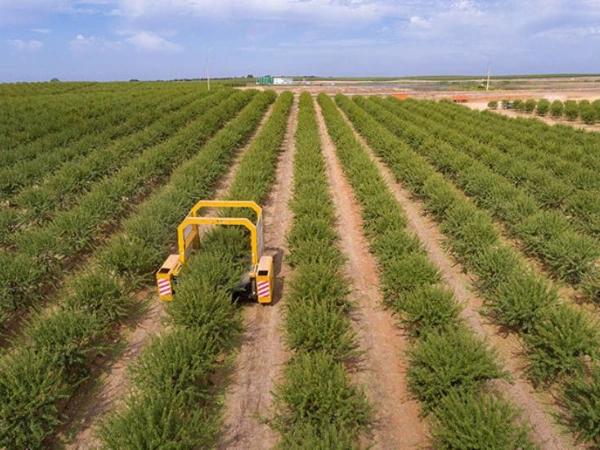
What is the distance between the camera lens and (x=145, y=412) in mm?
3791

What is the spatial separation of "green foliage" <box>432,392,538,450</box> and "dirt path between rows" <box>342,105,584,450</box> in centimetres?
24

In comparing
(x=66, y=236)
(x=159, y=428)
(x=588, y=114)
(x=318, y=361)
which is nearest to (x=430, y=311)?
(x=318, y=361)

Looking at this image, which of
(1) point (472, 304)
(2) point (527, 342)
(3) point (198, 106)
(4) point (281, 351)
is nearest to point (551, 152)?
(1) point (472, 304)

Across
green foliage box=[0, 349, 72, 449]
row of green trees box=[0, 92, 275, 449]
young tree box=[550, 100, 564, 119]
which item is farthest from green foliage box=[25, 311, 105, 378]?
young tree box=[550, 100, 564, 119]

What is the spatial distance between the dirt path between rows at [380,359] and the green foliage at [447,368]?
0.84 feet

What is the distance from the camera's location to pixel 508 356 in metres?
5.43

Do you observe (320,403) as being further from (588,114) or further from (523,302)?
(588,114)

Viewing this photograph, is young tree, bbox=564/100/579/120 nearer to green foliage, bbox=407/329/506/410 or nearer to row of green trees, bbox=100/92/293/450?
row of green trees, bbox=100/92/293/450

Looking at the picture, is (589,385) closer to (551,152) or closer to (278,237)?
(278,237)

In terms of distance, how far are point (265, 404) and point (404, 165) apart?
10.3m

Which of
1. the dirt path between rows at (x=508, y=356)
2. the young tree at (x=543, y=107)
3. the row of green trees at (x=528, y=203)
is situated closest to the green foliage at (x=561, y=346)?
the dirt path between rows at (x=508, y=356)

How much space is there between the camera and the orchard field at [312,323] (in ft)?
13.4

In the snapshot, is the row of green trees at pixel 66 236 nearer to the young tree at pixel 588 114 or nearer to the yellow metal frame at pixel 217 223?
the yellow metal frame at pixel 217 223

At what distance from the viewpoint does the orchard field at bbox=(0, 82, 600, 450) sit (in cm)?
410
